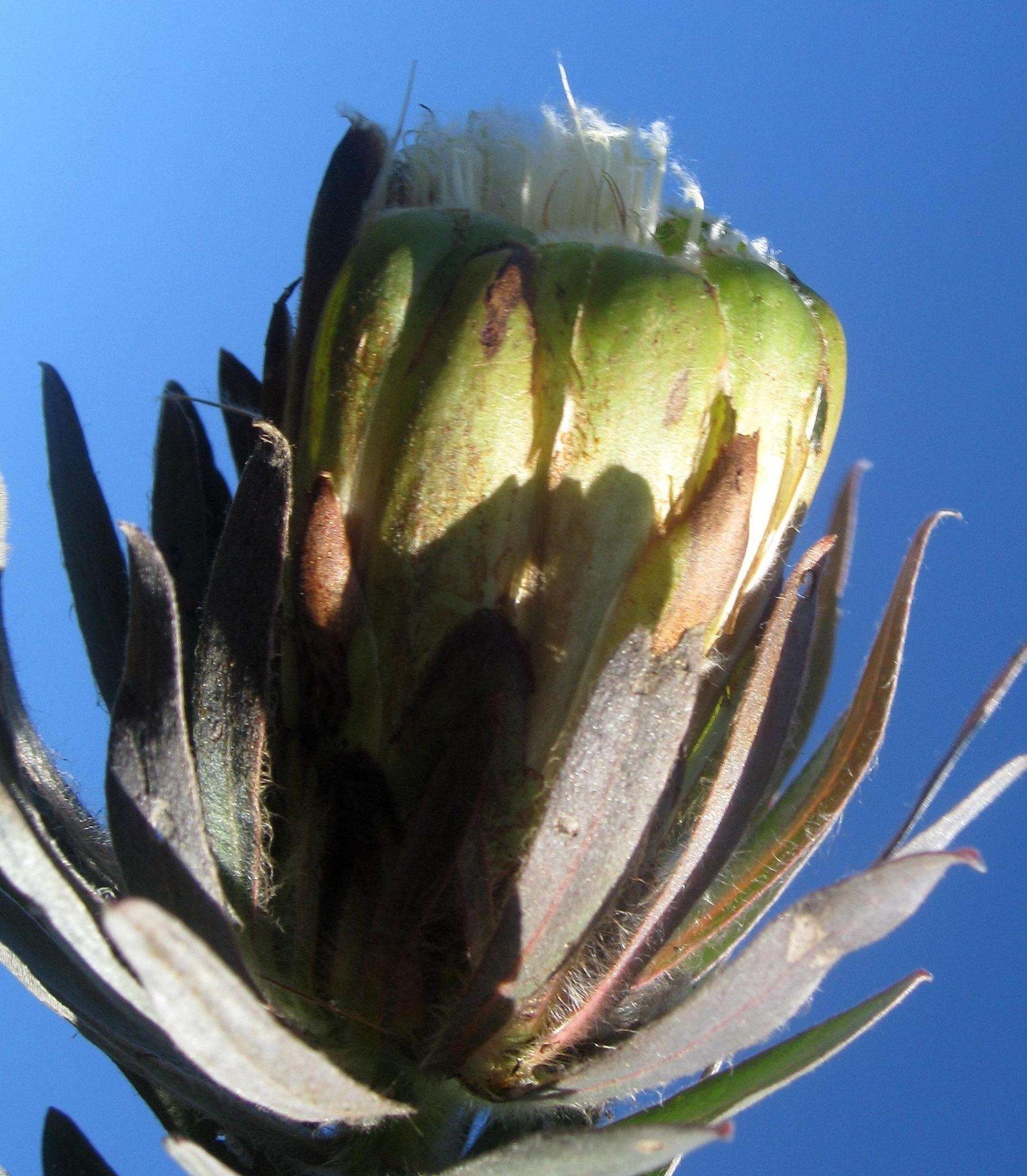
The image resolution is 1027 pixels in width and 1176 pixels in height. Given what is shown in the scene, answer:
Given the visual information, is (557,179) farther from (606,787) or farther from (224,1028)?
(224,1028)

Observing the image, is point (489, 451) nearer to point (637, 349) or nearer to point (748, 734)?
point (637, 349)

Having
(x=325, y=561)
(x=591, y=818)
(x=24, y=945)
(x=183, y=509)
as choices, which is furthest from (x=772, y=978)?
(x=183, y=509)

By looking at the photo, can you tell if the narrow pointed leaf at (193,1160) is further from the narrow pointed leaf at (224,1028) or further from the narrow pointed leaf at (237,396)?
the narrow pointed leaf at (237,396)

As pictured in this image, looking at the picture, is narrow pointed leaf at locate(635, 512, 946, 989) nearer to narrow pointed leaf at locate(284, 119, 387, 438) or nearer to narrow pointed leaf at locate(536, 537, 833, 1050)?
narrow pointed leaf at locate(536, 537, 833, 1050)

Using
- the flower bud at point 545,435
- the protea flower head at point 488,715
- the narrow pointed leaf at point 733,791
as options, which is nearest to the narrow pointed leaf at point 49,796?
the protea flower head at point 488,715

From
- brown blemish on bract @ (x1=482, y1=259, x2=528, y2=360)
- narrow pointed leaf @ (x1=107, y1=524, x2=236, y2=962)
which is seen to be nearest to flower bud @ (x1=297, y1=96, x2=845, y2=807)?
brown blemish on bract @ (x1=482, y1=259, x2=528, y2=360)

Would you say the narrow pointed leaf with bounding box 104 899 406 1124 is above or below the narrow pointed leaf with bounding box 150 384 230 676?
below

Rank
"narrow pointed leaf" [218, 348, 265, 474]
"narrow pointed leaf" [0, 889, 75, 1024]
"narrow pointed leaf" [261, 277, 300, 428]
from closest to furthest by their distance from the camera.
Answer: "narrow pointed leaf" [0, 889, 75, 1024] → "narrow pointed leaf" [261, 277, 300, 428] → "narrow pointed leaf" [218, 348, 265, 474]
